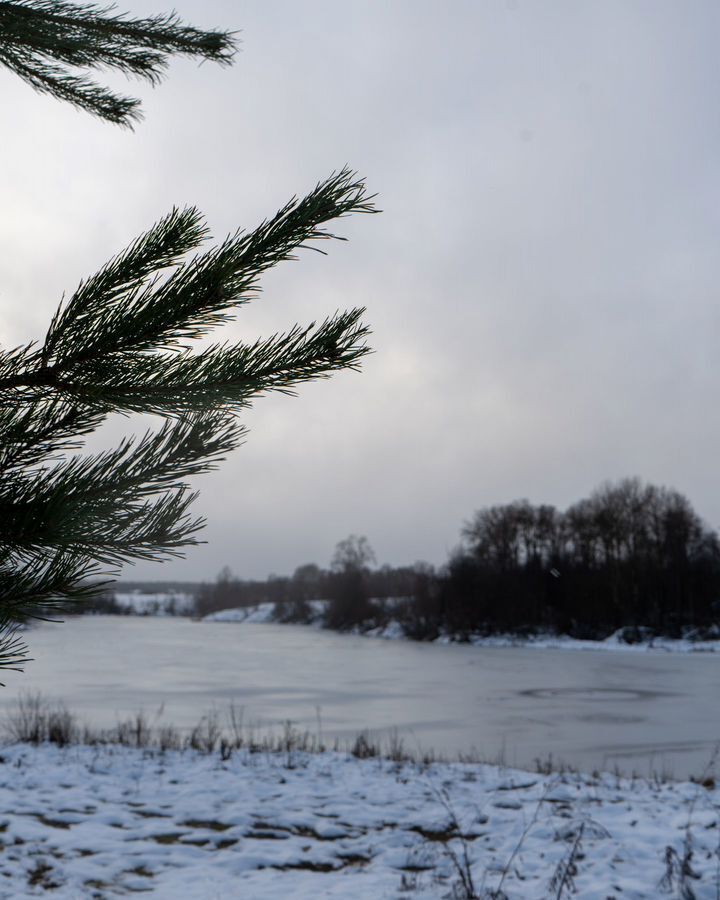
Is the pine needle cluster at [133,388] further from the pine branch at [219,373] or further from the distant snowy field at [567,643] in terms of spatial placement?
the distant snowy field at [567,643]

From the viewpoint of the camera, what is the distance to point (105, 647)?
42.8 m

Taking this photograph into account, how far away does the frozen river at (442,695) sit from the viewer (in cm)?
1551

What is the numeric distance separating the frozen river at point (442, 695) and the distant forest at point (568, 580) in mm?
15254

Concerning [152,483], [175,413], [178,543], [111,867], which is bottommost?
[111,867]

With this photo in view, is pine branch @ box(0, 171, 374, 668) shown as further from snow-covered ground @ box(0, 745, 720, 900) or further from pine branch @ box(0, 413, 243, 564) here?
snow-covered ground @ box(0, 745, 720, 900)

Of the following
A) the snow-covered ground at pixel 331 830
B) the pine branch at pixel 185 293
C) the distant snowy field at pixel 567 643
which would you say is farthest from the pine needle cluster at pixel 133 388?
the distant snowy field at pixel 567 643

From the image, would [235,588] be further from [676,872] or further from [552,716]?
[676,872]

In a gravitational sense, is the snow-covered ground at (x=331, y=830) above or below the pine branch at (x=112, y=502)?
below

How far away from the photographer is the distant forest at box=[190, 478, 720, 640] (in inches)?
2281

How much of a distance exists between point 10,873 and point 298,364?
6.07 meters

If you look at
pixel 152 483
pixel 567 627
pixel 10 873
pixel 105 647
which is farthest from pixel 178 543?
pixel 567 627

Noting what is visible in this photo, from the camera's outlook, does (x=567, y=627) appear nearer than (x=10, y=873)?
No

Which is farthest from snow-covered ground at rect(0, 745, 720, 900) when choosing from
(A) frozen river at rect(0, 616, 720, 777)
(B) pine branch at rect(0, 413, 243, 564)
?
(B) pine branch at rect(0, 413, 243, 564)

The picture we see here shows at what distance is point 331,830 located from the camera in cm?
746
